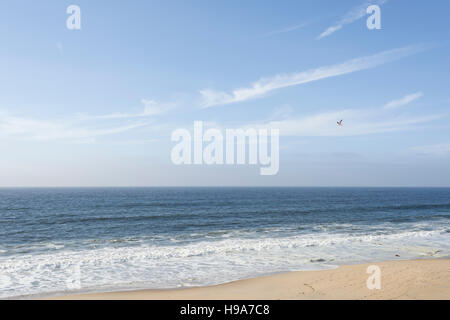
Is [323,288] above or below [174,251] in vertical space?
above

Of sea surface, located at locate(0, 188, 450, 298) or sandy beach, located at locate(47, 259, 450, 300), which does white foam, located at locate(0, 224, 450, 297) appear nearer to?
sea surface, located at locate(0, 188, 450, 298)

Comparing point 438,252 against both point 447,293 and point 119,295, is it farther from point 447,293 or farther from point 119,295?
point 119,295

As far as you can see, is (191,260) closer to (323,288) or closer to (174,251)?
(174,251)

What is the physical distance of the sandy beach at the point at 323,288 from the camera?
11.9 metres

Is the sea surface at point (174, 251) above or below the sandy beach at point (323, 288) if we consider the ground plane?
below

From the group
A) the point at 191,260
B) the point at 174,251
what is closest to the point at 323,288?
the point at 191,260

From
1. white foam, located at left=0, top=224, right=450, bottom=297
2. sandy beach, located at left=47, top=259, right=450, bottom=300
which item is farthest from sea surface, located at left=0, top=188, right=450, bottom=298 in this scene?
sandy beach, located at left=47, top=259, right=450, bottom=300

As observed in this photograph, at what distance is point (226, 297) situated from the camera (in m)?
12.1

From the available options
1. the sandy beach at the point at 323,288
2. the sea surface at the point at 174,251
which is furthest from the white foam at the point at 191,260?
the sandy beach at the point at 323,288

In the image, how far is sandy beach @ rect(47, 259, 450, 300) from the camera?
1187 centimetres

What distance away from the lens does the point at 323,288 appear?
42.2 ft

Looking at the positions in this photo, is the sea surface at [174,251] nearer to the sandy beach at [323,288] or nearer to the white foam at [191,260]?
the white foam at [191,260]

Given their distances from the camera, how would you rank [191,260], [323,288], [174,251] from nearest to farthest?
[323,288], [191,260], [174,251]

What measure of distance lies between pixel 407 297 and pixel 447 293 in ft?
6.20
